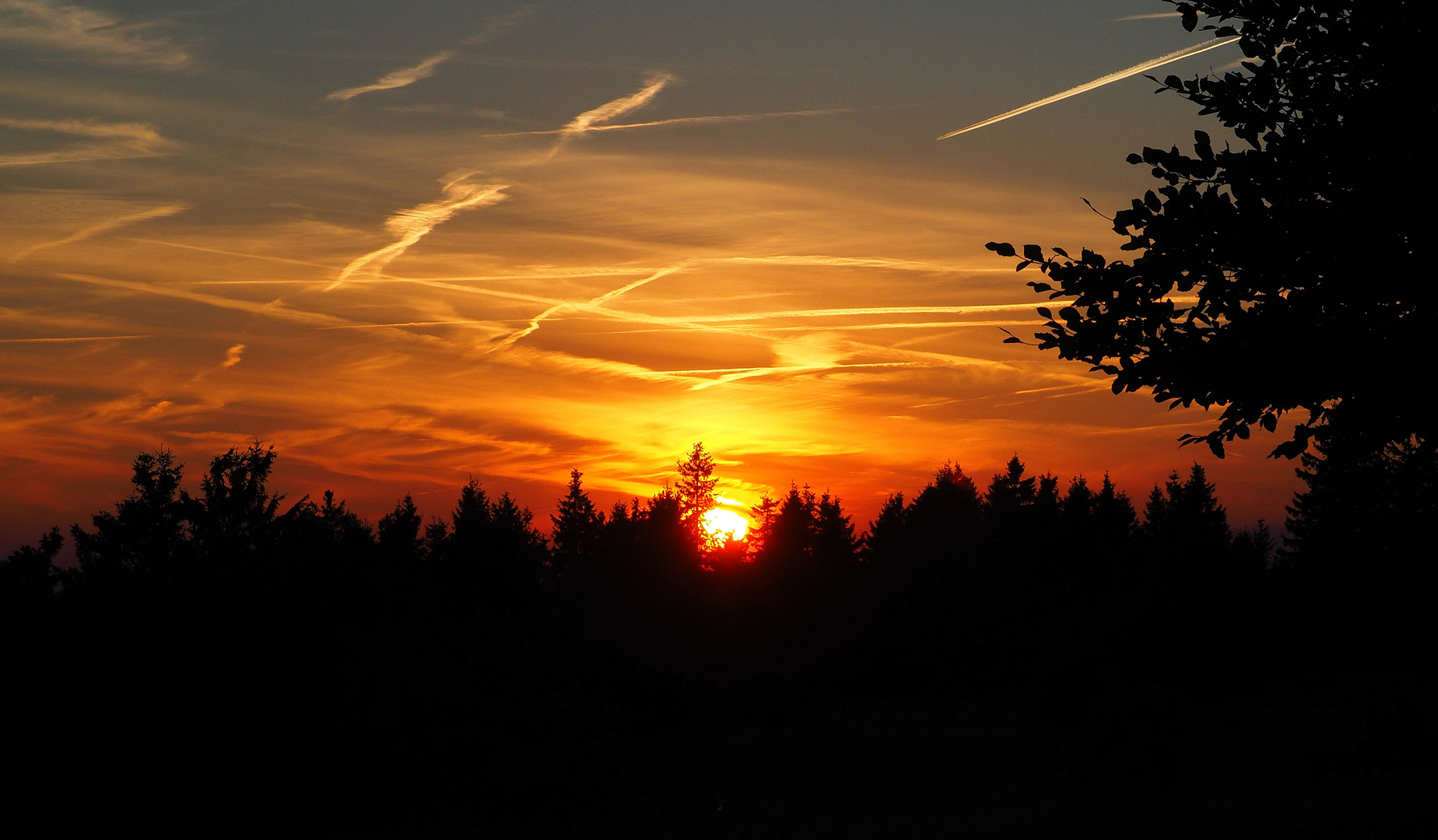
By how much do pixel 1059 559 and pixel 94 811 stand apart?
59413 mm

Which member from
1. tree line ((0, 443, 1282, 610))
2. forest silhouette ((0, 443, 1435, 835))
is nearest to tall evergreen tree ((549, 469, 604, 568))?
tree line ((0, 443, 1282, 610))

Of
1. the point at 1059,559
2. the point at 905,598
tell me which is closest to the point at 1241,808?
the point at 905,598

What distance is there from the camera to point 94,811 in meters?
27.3

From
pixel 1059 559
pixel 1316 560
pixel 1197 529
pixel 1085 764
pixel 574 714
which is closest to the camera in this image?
Answer: pixel 1085 764

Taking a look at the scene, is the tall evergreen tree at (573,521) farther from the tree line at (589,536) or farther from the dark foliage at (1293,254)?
the dark foliage at (1293,254)

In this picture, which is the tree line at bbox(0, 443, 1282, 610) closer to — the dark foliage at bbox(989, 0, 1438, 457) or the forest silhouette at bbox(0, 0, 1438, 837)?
the forest silhouette at bbox(0, 0, 1438, 837)

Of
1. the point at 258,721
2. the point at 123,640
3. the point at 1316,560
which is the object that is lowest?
the point at 258,721

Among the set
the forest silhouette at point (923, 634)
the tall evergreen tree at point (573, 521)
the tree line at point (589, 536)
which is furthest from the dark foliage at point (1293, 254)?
the tall evergreen tree at point (573, 521)

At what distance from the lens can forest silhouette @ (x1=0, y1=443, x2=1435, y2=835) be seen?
92.7 ft

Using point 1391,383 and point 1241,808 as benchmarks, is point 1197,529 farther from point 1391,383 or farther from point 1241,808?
point 1391,383

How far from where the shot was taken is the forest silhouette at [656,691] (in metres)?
28.3

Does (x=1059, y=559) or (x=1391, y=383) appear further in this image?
(x=1059, y=559)

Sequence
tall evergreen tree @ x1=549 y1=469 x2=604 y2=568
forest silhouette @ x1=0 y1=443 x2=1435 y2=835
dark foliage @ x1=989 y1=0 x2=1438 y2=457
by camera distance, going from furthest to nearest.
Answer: tall evergreen tree @ x1=549 y1=469 x2=604 y2=568, forest silhouette @ x1=0 y1=443 x2=1435 y2=835, dark foliage @ x1=989 y1=0 x2=1438 y2=457

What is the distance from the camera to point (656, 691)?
6188 cm
